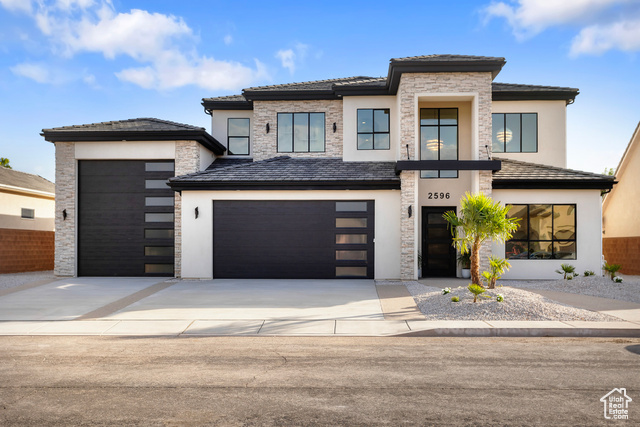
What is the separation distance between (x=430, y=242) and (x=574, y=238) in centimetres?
530

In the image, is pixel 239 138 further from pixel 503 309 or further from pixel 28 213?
pixel 503 309

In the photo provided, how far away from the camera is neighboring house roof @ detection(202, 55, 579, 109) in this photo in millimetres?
16453

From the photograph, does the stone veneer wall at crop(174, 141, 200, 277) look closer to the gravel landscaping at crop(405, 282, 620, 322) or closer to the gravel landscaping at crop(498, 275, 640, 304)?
the gravel landscaping at crop(405, 282, 620, 322)

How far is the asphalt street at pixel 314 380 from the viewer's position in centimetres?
485

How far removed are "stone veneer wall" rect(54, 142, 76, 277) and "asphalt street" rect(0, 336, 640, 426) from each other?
1047 centimetres

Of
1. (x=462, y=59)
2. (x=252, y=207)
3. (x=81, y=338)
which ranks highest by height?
(x=462, y=59)

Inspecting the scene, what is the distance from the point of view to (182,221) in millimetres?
17531

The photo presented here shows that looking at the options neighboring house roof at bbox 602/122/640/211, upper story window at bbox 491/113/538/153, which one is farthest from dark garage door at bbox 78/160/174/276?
neighboring house roof at bbox 602/122/640/211

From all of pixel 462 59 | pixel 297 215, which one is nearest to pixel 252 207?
pixel 297 215

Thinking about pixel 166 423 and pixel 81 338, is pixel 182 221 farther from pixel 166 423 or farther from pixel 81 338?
pixel 166 423

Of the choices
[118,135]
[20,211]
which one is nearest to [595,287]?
[118,135]

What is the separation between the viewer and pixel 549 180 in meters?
17.2

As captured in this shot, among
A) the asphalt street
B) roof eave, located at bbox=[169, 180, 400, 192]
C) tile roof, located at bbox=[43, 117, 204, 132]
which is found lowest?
the asphalt street

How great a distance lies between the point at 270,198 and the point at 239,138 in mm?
5441
